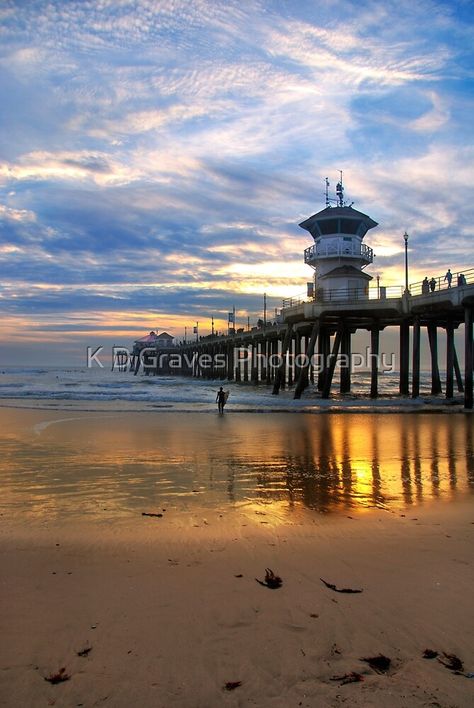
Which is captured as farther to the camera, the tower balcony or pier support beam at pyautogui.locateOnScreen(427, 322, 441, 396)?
the tower balcony

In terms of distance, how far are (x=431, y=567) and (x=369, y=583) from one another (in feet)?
2.38

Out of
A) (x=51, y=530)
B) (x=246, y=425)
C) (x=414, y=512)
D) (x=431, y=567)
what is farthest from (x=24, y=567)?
(x=246, y=425)

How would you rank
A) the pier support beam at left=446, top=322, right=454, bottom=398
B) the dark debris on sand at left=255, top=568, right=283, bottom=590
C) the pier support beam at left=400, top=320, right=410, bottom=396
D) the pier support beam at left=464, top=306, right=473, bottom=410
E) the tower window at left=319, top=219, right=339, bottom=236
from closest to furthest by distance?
the dark debris on sand at left=255, top=568, right=283, bottom=590 < the pier support beam at left=464, top=306, right=473, bottom=410 < the pier support beam at left=446, top=322, right=454, bottom=398 < the pier support beam at left=400, top=320, right=410, bottom=396 < the tower window at left=319, top=219, right=339, bottom=236

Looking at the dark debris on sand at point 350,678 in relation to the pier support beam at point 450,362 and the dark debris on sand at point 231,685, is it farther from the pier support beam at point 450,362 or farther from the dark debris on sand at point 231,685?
the pier support beam at point 450,362

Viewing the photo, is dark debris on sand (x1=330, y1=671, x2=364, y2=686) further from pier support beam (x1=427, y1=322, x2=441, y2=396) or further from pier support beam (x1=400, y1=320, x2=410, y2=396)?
pier support beam (x1=427, y1=322, x2=441, y2=396)

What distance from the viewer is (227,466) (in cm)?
1010

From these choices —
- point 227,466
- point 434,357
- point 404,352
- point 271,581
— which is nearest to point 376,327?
point 404,352

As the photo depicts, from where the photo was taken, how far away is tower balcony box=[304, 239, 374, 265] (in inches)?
1475

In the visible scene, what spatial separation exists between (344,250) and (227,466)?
→ 29949 millimetres

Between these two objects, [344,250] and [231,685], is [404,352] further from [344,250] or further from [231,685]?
[231,685]

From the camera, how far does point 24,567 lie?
15.2ft

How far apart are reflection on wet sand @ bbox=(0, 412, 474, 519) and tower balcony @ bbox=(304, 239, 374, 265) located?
70.9 ft

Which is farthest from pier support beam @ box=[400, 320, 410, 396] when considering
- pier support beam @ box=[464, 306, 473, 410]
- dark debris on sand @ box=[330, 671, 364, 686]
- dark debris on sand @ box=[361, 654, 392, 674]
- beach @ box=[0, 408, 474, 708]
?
dark debris on sand @ box=[330, 671, 364, 686]

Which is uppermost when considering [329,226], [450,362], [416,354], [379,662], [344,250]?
[329,226]
